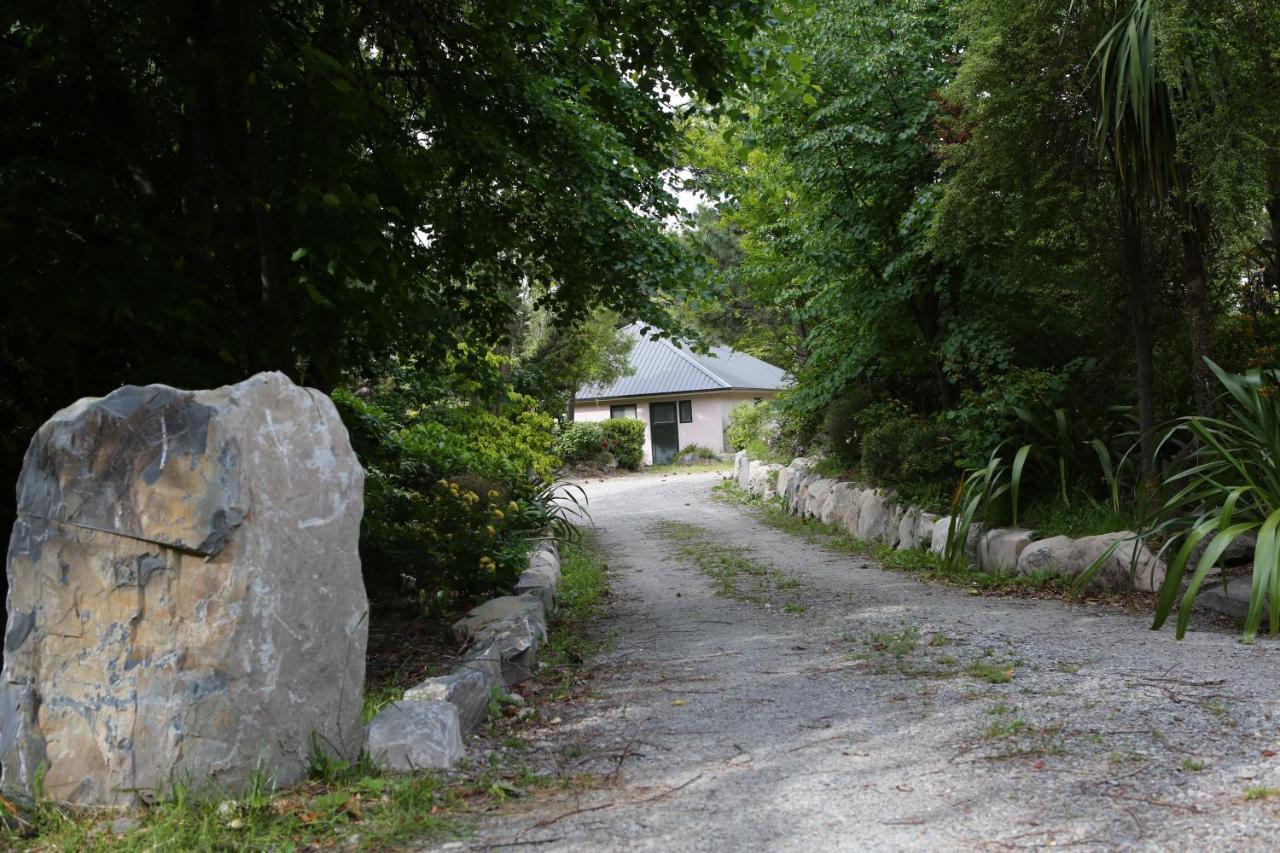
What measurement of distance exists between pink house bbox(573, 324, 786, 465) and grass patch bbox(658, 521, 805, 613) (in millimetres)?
21433

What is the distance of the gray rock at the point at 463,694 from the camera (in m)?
4.39

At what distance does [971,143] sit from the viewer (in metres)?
8.11

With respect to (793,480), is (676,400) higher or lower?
higher

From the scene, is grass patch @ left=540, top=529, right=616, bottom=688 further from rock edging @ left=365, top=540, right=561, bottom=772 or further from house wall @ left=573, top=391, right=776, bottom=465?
house wall @ left=573, top=391, right=776, bottom=465

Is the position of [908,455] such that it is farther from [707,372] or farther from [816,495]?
[707,372]

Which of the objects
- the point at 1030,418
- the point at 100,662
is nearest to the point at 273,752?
the point at 100,662

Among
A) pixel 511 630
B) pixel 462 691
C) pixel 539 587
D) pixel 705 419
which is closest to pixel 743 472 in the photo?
pixel 539 587

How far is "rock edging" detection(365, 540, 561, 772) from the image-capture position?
3.91m

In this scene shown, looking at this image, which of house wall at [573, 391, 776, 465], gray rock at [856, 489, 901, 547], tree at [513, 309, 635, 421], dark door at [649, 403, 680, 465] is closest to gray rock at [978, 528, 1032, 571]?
gray rock at [856, 489, 901, 547]

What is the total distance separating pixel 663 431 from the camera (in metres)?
35.8

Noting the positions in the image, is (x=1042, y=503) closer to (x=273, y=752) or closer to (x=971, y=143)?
(x=971, y=143)

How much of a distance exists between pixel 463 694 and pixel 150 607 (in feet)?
5.02

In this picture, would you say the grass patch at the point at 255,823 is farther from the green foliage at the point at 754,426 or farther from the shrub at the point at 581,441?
the shrub at the point at 581,441

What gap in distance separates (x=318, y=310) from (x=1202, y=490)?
5.99 meters
